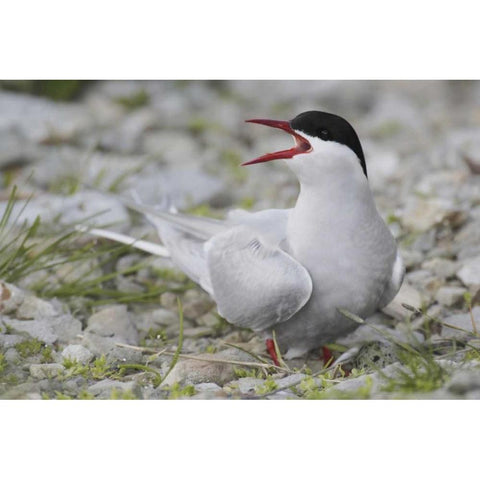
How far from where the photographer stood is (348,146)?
276 cm

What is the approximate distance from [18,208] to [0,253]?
631 millimetres

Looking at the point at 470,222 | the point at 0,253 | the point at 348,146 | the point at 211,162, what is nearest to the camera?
the point at 348,146

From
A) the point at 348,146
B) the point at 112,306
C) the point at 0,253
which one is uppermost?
the point at 348,146

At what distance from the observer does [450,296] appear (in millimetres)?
3262

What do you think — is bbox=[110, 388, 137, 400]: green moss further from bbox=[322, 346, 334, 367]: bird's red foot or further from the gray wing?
bbox=[322, 346, 334, 367]: bird's red foot

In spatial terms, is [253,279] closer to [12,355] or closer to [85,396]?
[85,396]

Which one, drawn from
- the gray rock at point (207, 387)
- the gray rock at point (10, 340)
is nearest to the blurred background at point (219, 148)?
the gray rock at point (10, 340)

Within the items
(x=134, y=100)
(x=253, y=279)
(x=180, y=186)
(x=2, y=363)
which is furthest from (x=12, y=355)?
(x=134, y=100)

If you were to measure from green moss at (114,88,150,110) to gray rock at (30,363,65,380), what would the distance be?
315 cm

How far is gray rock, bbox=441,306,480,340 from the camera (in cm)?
300

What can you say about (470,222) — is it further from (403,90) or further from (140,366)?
(403,90)

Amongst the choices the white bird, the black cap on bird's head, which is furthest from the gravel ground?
the black cap on bird's head

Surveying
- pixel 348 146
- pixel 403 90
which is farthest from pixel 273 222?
pixel 403 90

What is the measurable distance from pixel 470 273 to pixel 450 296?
0.17 meters
